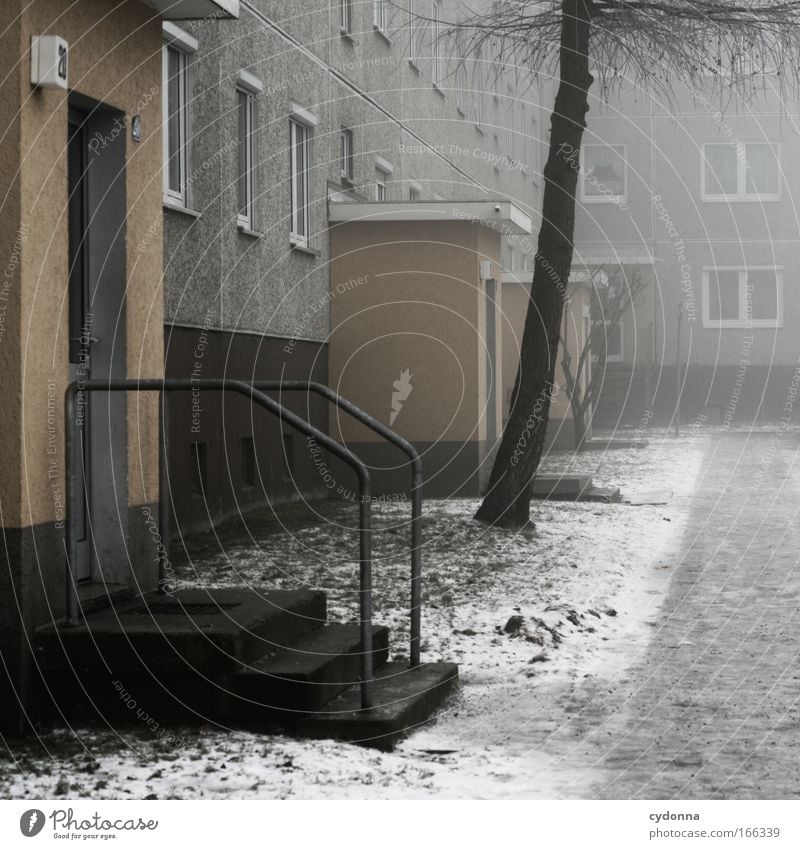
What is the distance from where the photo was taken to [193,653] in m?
5.98

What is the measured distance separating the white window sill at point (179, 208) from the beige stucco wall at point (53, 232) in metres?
4.95

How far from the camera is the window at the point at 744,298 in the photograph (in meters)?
41.2

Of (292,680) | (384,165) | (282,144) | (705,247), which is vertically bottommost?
(292,680)

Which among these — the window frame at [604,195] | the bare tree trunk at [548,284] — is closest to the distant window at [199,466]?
the bare tree trunk at [548,284]

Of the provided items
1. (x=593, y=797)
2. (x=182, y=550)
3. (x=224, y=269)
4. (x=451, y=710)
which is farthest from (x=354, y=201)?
(x=593, y=797)

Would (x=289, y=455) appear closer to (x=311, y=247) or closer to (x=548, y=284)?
(x=311, y=247)

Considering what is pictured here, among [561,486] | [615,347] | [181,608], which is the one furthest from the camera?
[615,347]

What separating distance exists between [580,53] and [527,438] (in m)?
3.31

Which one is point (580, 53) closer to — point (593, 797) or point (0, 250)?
point (0, 250)

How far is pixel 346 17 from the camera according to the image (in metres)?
19.0

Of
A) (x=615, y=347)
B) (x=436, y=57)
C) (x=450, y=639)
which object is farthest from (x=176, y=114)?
(x=615, y=347)

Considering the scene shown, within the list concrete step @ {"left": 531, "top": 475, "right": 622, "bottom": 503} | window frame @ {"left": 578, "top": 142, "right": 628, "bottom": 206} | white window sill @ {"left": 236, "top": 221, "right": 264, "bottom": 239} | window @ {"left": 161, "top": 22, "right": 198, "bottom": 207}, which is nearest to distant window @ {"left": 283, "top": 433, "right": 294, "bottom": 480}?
white window sill @ {"left": 236, "top": 221, "right": 264, "bottom": 239}

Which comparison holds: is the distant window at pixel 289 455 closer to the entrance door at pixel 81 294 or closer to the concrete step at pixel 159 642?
the entrance door at pixel 81 294

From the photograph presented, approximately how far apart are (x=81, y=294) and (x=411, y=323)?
11.1 m
